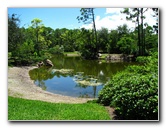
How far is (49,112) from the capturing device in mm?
4805

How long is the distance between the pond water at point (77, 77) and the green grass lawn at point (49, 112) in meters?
2.30

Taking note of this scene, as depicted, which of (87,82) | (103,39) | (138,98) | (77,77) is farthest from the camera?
(77,77)

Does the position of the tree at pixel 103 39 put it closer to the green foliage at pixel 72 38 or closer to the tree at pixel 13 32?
the green foliage at pixel 72 38

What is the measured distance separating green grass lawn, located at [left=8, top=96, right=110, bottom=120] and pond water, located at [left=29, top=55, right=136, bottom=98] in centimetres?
230

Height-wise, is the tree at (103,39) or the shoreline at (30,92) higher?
the tree at (103,39)

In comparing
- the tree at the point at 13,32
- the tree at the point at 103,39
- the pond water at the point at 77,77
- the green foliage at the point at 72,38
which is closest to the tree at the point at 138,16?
the green foliage at the point at 72,38

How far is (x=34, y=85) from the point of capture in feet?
26.5

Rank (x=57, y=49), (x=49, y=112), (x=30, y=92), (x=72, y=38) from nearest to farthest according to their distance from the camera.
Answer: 1. (x=49, y=112)
2. (x=72, y=38)
3. (x=30, y=92)
4. (x=57, y=49)

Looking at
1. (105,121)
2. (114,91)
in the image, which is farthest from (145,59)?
(105,121)

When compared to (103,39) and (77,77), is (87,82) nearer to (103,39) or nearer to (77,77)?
(77,77)

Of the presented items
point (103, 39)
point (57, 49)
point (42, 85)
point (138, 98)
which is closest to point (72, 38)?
point (57, 49)

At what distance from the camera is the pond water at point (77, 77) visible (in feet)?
25.3

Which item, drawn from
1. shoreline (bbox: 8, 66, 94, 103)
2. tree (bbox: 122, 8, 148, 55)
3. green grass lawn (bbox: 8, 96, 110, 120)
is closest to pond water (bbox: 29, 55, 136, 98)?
shoreline (bbox: 8, 66, 94, 103)

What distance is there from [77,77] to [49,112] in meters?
4.65
